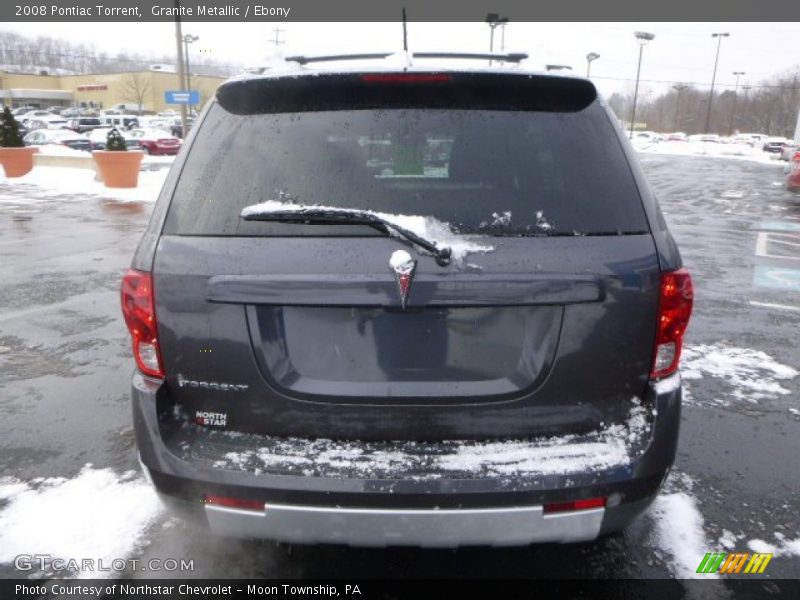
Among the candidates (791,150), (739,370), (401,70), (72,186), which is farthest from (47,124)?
(401,70)

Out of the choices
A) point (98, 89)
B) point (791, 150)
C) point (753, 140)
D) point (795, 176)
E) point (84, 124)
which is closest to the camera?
point (795, 176)

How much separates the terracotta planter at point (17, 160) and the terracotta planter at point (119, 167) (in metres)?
4.31

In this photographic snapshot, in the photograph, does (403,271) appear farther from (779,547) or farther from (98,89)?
(98,89)

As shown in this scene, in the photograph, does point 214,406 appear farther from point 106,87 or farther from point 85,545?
point 106,87

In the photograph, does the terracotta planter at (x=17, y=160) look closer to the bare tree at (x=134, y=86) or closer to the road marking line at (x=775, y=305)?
the road marking line at (x=775, y=305)

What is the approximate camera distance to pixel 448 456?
79.5 inches

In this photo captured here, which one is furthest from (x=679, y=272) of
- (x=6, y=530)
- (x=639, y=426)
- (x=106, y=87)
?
(x=106, y=87)

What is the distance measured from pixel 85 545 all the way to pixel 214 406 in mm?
1211

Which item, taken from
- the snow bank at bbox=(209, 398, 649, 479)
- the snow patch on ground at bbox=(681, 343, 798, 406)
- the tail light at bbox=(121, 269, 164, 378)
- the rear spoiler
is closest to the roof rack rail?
the rear spoiler

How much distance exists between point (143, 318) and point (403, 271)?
2.98ft

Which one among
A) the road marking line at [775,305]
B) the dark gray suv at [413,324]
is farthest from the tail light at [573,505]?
the road marking line at [775,305]

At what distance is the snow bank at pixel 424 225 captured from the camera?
1.97m

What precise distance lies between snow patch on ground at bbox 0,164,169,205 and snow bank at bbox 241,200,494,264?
44.8 ft

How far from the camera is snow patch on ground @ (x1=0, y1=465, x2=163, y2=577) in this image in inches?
107
